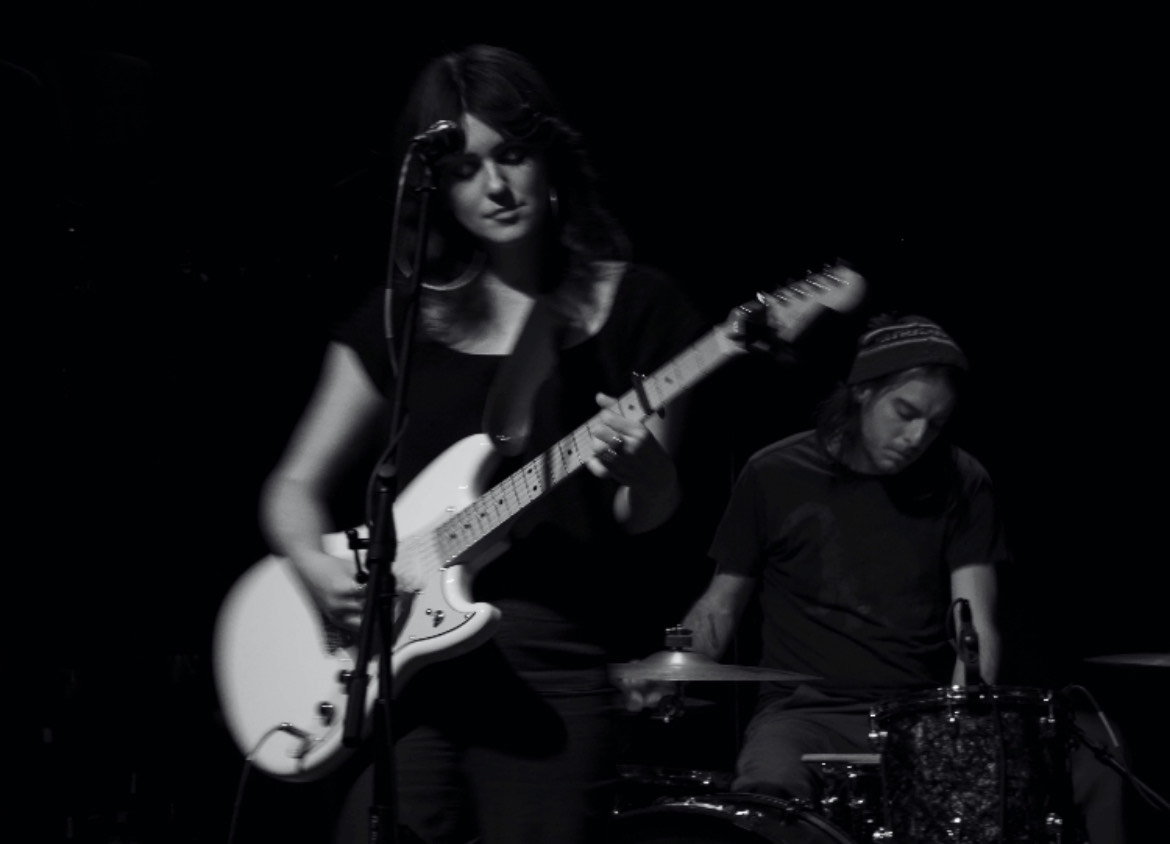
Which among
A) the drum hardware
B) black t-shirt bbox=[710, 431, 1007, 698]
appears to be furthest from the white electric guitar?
black t-shirt bbox=[710, 431, 1007, 698]

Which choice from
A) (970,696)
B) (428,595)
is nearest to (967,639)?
(970,696)

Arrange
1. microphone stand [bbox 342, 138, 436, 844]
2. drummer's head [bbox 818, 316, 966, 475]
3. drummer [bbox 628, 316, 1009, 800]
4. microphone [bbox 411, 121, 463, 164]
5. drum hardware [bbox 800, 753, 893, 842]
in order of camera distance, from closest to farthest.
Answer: microphone stand [bbox 342, 138, 436, 844] < microphone [bbox 411, 121, 463, 164] < drum hardware [bbox 800, 753, 893, 842] < drummer [bbox 628, 316, 1009, 800] < drummer's head [bbox 818, 316, 966, 475]

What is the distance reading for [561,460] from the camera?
2.05 meters

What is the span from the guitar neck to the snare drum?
117 centimetres

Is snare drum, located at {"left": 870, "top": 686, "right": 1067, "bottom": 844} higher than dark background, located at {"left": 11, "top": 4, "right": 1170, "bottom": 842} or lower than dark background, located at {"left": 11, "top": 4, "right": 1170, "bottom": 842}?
lower

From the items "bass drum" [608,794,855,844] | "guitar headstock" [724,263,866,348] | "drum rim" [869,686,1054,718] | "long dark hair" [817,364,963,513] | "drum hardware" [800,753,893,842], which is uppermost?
"long dark hair" [817,364,963,513]

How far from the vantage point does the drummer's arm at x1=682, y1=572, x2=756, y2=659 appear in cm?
366

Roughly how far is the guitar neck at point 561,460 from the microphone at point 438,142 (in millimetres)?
442

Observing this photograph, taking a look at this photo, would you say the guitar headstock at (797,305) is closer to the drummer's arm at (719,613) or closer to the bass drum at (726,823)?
the bass drum at (726,823)

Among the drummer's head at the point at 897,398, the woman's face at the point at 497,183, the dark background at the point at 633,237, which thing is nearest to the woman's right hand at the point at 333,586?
the woman's face at the point at 497,183

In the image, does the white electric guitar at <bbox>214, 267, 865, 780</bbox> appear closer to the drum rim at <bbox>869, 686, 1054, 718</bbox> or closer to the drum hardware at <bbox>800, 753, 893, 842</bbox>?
the drum rim at <bbox>869, 686, 1054, 718</bbox>

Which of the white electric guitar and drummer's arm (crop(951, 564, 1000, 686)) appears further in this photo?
drummer's arm (crop(951, 564, 1000, 686))

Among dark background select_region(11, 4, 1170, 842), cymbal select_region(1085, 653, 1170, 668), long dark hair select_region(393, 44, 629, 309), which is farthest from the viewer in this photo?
dark background select_region(11, 4, 1170, 842)

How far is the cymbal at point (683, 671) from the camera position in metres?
3.02
